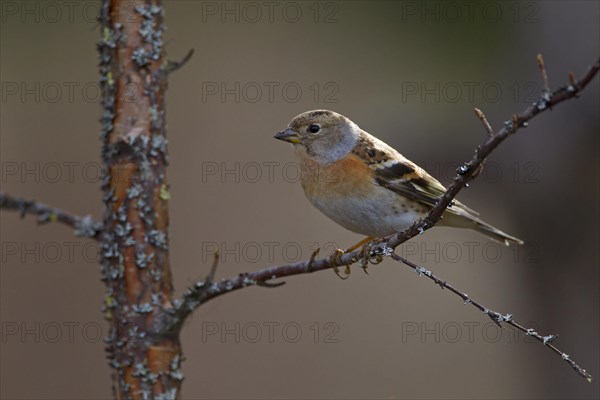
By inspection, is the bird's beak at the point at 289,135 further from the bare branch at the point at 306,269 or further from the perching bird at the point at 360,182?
the bare branch at the point at 306,269

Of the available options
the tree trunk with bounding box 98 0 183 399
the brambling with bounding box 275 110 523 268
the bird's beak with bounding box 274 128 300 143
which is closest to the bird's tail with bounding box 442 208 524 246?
the brambling with bounding box 275 110 523 268

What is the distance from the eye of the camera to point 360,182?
3328 millimetres

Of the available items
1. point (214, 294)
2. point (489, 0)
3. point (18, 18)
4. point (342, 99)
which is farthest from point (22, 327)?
point (489, 0)

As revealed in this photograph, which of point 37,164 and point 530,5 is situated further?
point 37,164

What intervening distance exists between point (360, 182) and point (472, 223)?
62cm

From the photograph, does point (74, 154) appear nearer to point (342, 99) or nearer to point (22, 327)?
point (22, 327)

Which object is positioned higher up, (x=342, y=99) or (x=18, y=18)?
(x=18, y=18)

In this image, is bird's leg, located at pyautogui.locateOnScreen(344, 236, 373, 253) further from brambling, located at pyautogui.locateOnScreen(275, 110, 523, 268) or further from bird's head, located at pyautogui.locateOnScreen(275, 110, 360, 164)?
bird's head, located at pyautogui.locateOnScreen(275, 110, 360, 164)

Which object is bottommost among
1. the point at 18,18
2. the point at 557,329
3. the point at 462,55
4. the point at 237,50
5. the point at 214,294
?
the point at 557,329

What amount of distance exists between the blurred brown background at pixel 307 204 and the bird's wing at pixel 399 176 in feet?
5.21

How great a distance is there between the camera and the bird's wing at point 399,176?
11.2 feet

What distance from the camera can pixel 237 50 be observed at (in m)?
6.60

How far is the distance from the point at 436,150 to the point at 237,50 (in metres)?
2.13

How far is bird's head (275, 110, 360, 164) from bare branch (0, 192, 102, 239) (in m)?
1.52
